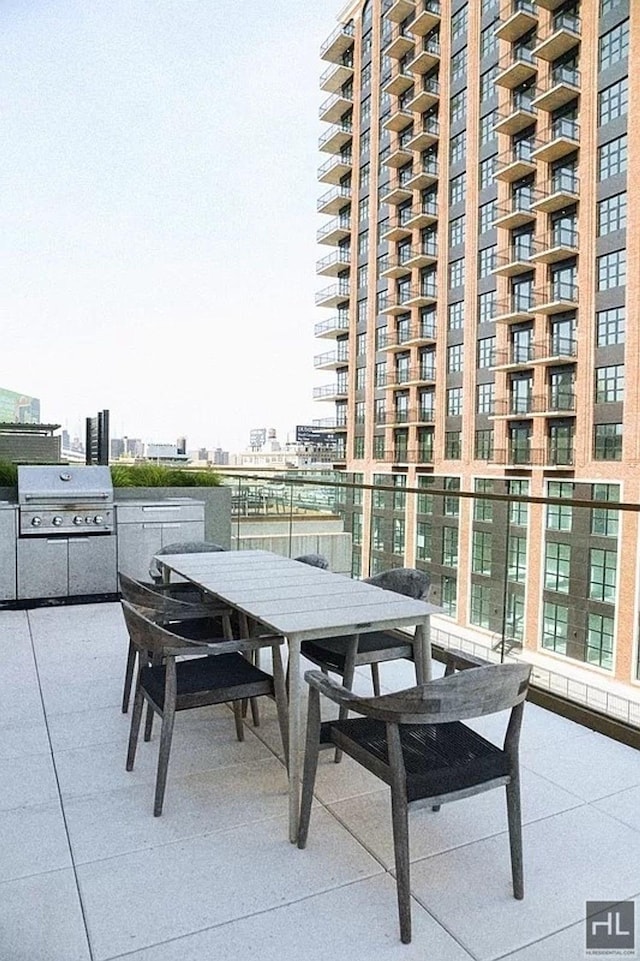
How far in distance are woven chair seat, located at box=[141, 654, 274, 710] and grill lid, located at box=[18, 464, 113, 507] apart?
2.76 metres

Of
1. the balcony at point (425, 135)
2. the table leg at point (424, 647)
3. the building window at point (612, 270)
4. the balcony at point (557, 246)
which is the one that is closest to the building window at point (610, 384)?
the building window at point (612, 270)

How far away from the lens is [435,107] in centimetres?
2811

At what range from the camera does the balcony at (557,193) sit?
23.3 m

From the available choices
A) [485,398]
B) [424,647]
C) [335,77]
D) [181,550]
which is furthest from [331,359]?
[424,647]

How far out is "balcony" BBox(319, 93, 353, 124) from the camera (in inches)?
1272

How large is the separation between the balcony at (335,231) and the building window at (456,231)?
7.35 meters

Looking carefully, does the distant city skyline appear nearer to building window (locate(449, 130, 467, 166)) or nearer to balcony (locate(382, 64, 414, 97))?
building window (locate(449, 130, 467, 166))

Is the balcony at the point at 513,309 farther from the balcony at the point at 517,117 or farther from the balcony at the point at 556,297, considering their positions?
the balcony at the point at 517,117

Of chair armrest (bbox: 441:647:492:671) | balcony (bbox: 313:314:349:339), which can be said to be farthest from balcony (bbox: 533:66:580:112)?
chair armrest (bbox: 441:647:492:671)

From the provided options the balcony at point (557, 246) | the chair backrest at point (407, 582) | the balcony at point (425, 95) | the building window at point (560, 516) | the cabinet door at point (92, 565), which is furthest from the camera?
the balcony at point (425, 95)

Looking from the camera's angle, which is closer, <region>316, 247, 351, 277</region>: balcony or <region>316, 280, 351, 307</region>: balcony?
<region>316, 247, 351, 277</region>: balcony

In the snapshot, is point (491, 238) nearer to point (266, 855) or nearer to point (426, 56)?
point (426, 56)

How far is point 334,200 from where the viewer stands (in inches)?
1342

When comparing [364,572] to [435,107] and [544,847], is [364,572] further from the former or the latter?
[435,107]
